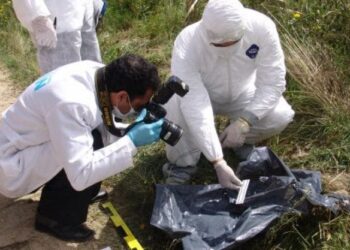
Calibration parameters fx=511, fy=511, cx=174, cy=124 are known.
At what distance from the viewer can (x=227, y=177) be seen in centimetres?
272

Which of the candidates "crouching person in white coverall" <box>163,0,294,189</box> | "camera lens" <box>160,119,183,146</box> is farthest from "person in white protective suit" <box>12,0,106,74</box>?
"camera lens" <box>160,119,183,146</box>

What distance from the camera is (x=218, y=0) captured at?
2.76m

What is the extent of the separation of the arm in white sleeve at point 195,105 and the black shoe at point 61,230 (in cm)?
80

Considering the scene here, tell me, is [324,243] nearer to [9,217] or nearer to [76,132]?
[76,132]

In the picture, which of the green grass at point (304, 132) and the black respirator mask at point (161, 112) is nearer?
the black respirator mask at point (161, 112)

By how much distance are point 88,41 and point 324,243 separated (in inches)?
87.6

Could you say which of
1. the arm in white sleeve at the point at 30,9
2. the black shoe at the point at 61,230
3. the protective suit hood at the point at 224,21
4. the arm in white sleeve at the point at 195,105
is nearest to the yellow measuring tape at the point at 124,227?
the black shoe at the point at 61,230

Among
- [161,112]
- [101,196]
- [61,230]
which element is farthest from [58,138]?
[101,196]

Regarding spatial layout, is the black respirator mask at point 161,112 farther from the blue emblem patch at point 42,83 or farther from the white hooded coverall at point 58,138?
the blue emblem patch at point 42,83

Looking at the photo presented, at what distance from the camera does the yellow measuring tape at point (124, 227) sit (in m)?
2.72

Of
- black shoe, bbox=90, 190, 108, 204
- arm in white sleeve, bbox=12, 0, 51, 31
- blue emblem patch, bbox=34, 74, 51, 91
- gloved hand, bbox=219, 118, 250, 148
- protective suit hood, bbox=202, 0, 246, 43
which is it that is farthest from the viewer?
arm in white sleeve, bbox=12, 0, 51, 31

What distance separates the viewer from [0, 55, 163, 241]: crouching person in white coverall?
7.47ft

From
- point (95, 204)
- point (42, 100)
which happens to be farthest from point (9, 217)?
point (42, 100)

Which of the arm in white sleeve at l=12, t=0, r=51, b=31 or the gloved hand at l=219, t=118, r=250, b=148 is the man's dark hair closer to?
the gloved hand at l=219, t=118, r=250, b=148
